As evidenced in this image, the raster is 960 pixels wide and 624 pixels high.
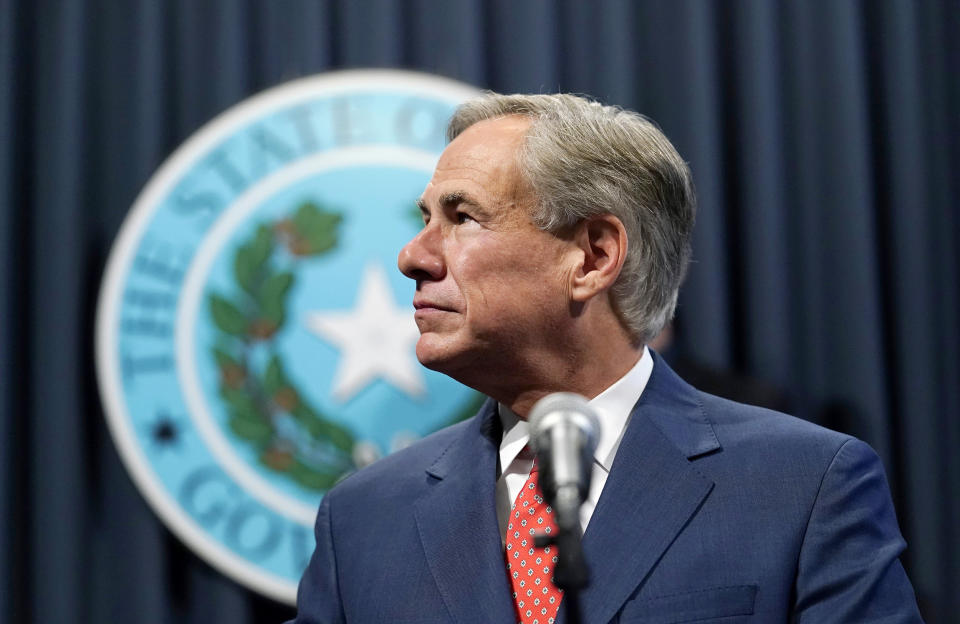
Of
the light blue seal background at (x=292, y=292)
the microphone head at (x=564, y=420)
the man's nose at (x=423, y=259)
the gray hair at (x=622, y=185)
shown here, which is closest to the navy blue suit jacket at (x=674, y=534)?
the gray hair at (x=622, y=185)

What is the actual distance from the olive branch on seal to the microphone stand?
1.67m

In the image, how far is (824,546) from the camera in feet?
4.03

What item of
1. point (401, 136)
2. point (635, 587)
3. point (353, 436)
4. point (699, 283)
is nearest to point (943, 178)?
point (699, 283)

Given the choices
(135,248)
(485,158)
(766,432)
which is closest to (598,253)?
(485,158)

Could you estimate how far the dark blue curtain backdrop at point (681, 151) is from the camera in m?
2.53

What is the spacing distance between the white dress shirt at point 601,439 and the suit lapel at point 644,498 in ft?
0.09

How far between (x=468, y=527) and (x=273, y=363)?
4.11 feet

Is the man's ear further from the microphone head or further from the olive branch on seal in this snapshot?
the olive branch on seal

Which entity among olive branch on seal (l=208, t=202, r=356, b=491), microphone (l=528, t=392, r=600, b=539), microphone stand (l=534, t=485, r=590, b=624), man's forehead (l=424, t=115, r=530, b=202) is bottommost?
olive branch on seal (l=208, t=202, r=356, b=491)

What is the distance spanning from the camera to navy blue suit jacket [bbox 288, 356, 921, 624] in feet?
4.01

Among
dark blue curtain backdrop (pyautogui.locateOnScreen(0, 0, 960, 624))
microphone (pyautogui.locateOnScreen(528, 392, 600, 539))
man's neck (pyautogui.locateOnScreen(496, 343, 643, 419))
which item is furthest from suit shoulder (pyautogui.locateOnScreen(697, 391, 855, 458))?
dark blue curtain backdrop (pyautogui.locateOnScreen(0, 0, 960, 624))

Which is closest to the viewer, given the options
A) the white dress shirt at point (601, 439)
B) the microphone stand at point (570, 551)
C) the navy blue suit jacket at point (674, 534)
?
the microphone stand at point (570, 551)

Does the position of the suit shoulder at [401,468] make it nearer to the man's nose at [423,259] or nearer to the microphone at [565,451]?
the man's nose at [423,259]

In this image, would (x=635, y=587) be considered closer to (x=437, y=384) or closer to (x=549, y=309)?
(x=549, y=309)
